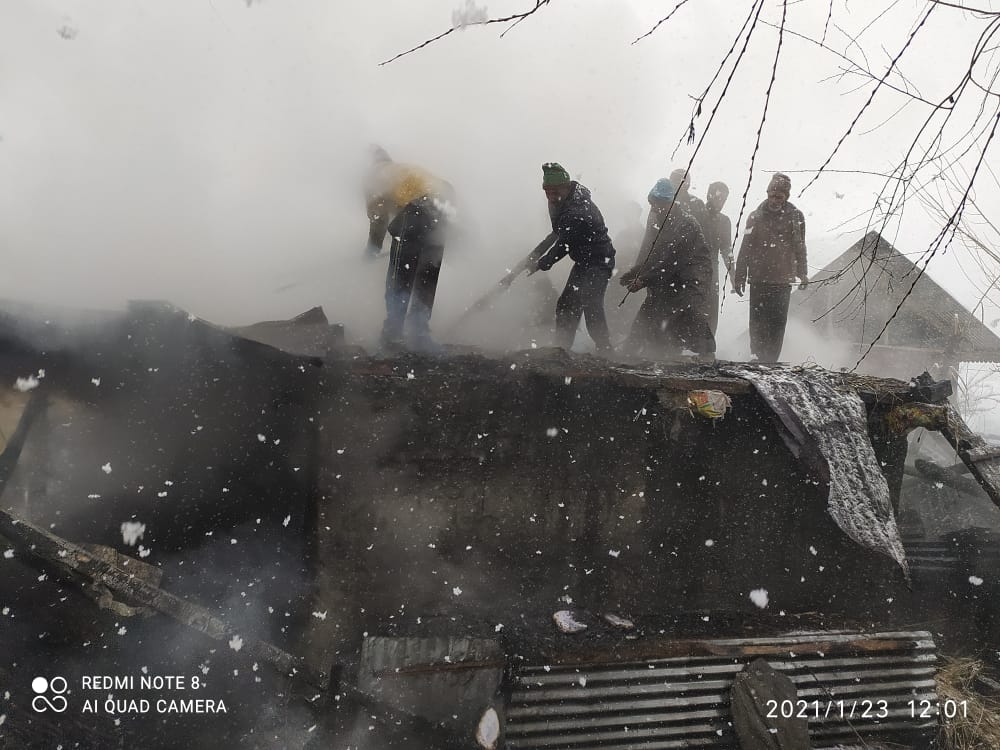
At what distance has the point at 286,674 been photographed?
277cm

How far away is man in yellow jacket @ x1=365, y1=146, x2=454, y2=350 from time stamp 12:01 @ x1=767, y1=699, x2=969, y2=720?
126 inches

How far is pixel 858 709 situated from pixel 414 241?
13.7 feet

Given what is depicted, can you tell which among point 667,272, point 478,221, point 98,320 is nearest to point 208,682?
point 98,320

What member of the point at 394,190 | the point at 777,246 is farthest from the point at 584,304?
the point at 777,246

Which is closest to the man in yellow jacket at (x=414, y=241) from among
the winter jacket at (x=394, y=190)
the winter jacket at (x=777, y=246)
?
the winter jacket at (x=394, y=190)

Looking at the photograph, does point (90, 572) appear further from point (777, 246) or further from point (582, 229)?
point (777, 246)

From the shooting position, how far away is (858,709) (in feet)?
10.3

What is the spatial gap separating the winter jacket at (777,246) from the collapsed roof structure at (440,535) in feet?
5.39

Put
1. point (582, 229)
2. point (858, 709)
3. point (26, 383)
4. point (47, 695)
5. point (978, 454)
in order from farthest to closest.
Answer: point (582, 229)
point (978, 454)
point (858, 709)
point (26, 383)
point (47, 695)

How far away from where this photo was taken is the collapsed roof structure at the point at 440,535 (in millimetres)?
2748

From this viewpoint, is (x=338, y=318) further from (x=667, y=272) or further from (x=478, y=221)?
(x=667, y=272)

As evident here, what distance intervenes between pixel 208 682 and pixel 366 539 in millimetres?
1054

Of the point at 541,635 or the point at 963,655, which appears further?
the point at 963,655

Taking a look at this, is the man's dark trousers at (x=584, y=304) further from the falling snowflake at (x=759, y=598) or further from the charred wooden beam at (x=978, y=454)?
the charred wooden beam at (x=978, y=454)
